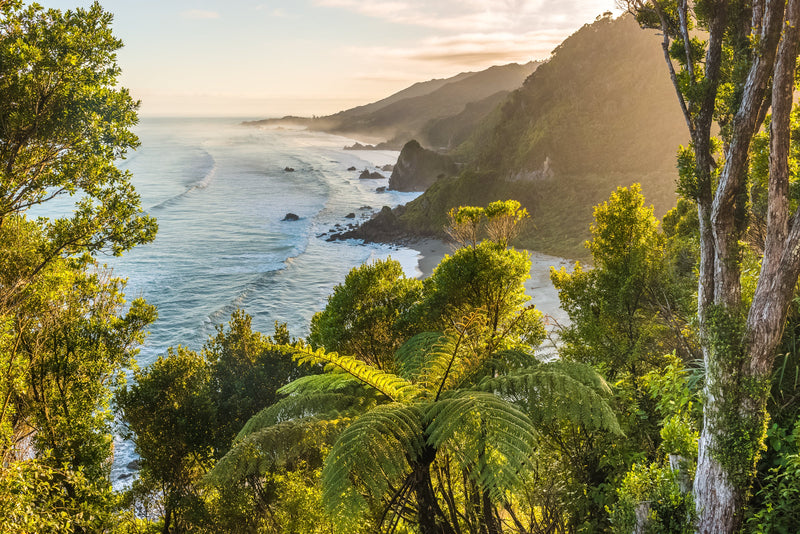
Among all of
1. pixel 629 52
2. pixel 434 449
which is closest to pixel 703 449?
pixel 434 449

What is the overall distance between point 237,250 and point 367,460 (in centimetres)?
4248

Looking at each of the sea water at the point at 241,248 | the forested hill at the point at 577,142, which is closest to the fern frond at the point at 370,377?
the sea water at the point at 241,248

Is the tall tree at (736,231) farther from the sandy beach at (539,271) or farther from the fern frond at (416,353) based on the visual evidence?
the sandy beach at (539,271)

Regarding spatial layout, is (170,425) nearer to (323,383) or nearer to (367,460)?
(323,383)

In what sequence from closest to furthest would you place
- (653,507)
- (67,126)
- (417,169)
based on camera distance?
(653,507), (67,126), (417,169)

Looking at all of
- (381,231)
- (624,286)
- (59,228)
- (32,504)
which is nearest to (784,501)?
(32,504)

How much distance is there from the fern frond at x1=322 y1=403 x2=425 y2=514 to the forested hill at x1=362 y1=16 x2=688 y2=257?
42.1m

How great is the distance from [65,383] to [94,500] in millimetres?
2509

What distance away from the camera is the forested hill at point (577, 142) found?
53.0m

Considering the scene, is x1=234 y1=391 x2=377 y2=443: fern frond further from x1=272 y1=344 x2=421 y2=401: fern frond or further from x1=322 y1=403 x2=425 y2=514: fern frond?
x1=322 y1=403 x2=425 y2=514: fern frond

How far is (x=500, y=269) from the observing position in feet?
39.8

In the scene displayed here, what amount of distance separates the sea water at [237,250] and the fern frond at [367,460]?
17.3 meters

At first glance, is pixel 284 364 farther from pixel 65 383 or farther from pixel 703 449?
pixel 703 449

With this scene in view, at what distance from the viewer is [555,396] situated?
17.1 feet
